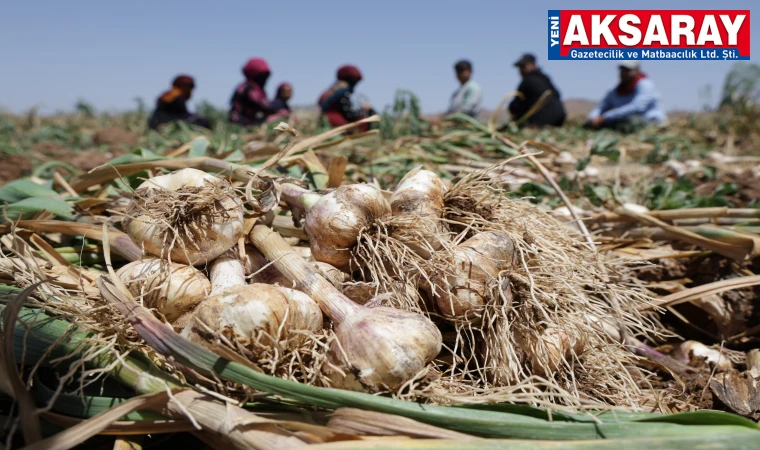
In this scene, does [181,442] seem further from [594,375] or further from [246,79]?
[246,79]

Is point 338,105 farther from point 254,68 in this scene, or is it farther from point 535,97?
point 535,97

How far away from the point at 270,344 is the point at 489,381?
0.51 m

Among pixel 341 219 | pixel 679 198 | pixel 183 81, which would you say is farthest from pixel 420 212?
pixel 183 81

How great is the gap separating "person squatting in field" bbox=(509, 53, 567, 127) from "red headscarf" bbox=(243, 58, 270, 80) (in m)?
4.53

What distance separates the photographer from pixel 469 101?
301 inches

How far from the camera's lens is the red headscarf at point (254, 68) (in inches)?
374

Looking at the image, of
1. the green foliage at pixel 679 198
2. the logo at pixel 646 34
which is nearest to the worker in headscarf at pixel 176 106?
the logo at pixel 646 34

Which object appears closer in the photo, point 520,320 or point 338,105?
point 520,320

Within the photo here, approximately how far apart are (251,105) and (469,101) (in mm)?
3956

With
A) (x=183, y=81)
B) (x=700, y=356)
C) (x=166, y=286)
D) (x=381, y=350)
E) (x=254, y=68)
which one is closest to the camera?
(x=381, y=350)

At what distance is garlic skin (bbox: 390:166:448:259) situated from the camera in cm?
128

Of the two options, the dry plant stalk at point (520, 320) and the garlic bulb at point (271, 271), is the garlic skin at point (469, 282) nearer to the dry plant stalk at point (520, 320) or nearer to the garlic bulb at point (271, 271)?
the dry plant stalk at point (520, 320)

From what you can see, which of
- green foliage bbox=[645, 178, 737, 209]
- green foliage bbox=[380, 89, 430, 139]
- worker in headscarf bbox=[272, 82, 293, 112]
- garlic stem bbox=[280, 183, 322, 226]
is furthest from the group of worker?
garlic stem bbox=[280, 183, 322, 226]

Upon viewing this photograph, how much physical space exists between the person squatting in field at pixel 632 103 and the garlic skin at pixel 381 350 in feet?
24.8
